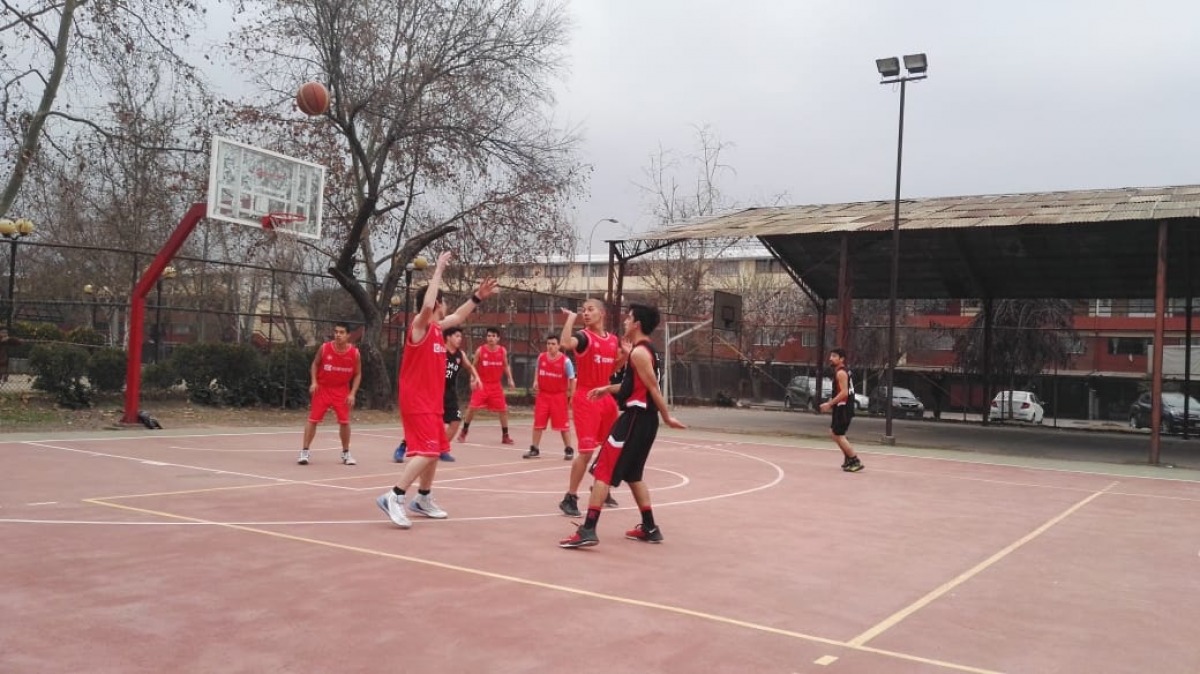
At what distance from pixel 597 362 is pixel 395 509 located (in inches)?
112

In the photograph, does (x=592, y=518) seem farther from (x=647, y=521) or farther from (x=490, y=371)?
(x=490, y=371)

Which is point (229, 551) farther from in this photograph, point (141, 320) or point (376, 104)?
point (376, 104)

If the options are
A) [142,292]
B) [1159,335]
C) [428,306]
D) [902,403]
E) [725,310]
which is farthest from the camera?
[902,403]

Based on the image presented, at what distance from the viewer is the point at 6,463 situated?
10883 millimetres

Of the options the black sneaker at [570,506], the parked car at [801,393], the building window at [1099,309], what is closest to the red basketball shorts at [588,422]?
the black sneaker at [570,506]

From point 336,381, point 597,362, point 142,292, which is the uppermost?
point 142,292

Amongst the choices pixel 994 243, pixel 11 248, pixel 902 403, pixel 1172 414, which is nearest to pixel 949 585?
pixel 11 248

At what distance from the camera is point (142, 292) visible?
15648 millimetres

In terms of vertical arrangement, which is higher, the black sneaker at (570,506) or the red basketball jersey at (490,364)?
the red basketball jersey at (490,364)

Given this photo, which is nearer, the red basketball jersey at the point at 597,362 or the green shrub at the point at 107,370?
the red basketball jersey at the point at 597,362

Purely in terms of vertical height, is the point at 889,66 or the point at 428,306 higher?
the point at 889,66

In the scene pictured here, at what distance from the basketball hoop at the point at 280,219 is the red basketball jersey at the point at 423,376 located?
9.14m

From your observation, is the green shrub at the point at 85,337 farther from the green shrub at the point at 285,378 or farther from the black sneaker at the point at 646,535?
the black sneaker at the point at 646,535

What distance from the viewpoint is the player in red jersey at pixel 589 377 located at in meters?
8.68
